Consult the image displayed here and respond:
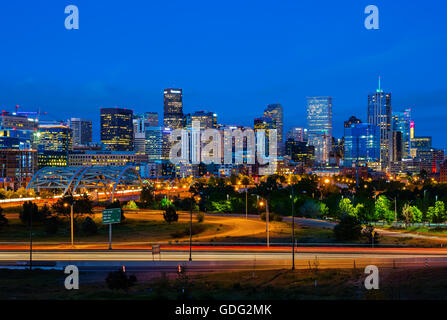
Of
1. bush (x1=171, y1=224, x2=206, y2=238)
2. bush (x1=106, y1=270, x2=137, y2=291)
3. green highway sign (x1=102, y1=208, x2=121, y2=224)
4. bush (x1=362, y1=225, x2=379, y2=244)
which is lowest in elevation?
bush (x1=171, y1=224, x2=206, y2=238)

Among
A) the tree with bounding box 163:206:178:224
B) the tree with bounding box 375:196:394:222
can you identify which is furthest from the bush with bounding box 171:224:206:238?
the tree with bounding box 375:196:394:222

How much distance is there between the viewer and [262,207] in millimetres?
84250

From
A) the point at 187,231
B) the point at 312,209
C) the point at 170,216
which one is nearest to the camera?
the point at 187,231

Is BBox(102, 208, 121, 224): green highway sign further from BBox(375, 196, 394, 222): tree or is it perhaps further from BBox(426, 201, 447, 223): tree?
BBox(426, 201, 447, 223): tree

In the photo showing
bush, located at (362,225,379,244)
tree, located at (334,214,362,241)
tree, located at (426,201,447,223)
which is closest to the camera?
bush, located at (362,225,379,244)

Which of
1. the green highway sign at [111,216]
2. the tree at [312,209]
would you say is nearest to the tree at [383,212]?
the tree at [312,209]

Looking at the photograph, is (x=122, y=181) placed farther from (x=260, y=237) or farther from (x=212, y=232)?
(x=260, y=237)

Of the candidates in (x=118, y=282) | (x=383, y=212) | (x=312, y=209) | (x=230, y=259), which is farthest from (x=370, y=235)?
(x=118, y=282)

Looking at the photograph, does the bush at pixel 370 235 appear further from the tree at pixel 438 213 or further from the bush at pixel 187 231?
the tree at pixel 438 213

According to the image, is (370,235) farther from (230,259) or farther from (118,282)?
(118,282)

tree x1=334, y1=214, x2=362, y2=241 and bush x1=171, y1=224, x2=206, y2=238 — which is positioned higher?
tree x1=334, y1=214, x2=362, y2=241

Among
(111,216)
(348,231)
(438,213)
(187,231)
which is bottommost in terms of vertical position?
(187,231)

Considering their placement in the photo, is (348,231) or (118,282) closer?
(118,282)
